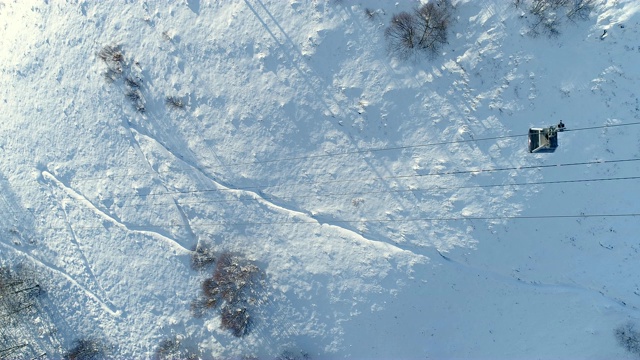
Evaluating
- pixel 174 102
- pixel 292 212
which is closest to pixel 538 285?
pixel 292 212

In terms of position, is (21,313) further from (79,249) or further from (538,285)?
(538,285)

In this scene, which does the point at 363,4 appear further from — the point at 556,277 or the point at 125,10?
the point at 556,277

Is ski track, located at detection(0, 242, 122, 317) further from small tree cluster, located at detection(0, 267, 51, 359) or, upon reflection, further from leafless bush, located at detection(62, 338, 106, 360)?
leafless bush, located at detection(62, 338, 106, 360)

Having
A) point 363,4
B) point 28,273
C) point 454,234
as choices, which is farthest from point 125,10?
point 454,234

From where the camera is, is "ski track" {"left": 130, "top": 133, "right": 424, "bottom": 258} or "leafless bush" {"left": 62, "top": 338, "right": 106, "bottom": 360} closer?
"ski track" {"left": 130, "top": 133, "right": 424, "bottom": 258}

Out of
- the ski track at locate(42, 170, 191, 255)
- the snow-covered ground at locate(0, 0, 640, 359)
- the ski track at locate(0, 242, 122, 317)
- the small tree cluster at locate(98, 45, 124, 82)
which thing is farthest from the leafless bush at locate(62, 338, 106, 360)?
the small tree cluster at locate(98, 45, 124, 82)

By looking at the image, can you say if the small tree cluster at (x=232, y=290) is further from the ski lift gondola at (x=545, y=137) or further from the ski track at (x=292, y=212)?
the ski lift gondola at (x=545, y=137)
